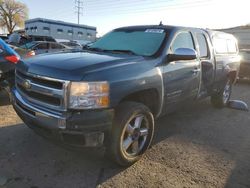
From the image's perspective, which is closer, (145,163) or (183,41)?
(145,163)

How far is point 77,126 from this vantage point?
10.1 feet

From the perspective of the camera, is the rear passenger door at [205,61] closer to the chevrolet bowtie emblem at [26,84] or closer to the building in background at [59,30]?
the chevrolet bowtie emblem at [26,84]

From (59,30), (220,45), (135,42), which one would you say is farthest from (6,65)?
(59,30)

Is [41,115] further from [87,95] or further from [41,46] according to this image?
[41,46]

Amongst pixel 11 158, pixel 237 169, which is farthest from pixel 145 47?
pixel 11 158

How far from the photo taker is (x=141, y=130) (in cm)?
387

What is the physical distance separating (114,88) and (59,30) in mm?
50833

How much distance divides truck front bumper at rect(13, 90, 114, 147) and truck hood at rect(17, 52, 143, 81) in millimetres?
417

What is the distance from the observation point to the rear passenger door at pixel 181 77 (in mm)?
4254

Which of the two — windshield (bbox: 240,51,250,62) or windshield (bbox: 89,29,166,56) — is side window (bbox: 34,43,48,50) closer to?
windshield (bbox: 240,51,250,62)

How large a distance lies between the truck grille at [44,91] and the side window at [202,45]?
3119mm

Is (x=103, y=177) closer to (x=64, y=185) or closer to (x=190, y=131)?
(x=64, y=185)

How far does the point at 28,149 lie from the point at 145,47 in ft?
7.55

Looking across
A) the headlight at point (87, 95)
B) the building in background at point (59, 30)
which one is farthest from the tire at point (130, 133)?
the building in background at point (59, 30)
